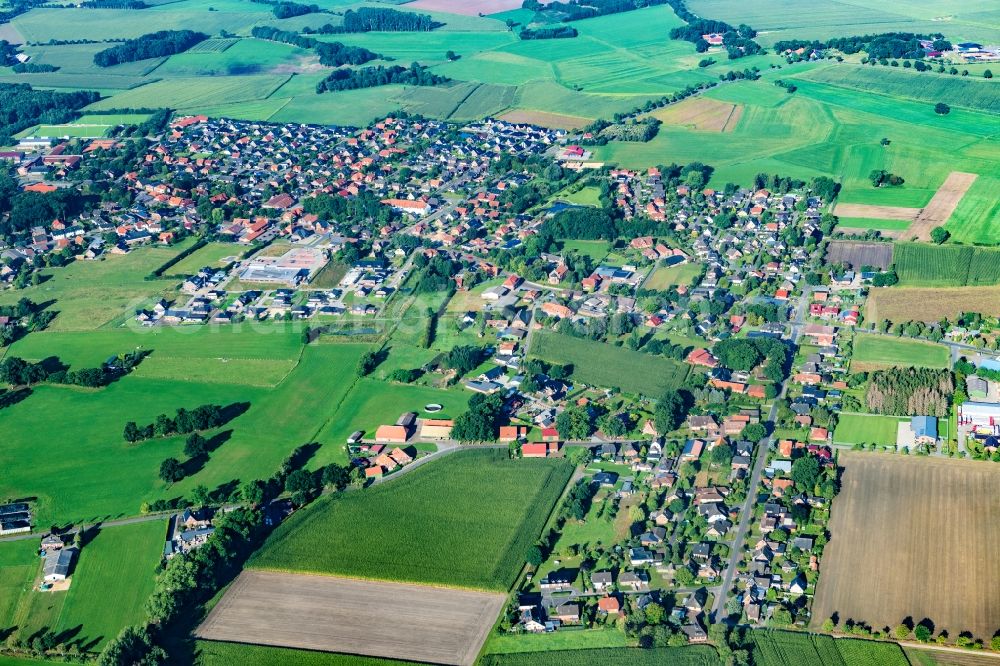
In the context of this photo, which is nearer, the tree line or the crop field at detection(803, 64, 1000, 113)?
the crop field at detection(803, 64, 1000, 113)

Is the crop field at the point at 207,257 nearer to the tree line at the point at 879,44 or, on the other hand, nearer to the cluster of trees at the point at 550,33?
the cluster of trees at the point at 550,33

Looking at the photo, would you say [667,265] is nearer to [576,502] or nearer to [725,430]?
[725,430]

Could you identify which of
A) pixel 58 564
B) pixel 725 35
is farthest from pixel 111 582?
pixel 725 35

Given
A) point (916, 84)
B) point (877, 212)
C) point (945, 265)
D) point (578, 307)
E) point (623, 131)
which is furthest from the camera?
point (916, 84)

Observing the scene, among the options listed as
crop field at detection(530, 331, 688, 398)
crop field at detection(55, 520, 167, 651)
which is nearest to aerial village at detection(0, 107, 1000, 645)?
crop field at detection(530, 331, 688, 398)

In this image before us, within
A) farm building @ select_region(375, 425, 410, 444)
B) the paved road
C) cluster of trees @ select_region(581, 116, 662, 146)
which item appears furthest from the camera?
cluster of trees @ select_region(581, 116, 662, 146)

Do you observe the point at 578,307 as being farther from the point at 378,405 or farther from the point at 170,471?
the point at 170,471

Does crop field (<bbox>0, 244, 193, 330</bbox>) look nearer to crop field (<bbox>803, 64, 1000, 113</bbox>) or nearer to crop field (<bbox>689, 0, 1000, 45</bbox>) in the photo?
crop field (<bbox>803, 64, 1000, 113</bbox>)
